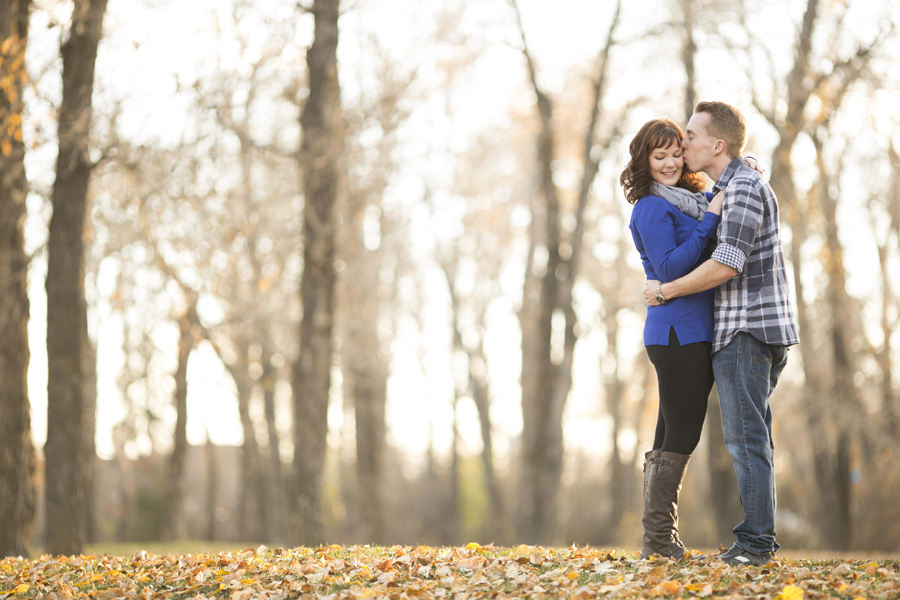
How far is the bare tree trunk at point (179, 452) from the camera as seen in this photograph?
59.0 feet

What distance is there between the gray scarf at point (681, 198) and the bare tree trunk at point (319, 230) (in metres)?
6.98

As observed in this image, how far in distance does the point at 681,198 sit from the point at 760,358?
927mm

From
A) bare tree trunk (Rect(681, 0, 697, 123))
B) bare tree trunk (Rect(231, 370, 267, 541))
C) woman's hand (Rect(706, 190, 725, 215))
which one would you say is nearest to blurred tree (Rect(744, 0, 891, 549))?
bare tree trunk (Rect(681, 0, 697, 123))

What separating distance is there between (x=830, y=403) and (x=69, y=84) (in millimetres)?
12794

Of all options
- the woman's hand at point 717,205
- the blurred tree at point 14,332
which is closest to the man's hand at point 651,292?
the woman's hand at point 717,205

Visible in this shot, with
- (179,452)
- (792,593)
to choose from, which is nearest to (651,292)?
(792,593)

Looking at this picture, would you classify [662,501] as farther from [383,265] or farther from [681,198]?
[383,265]

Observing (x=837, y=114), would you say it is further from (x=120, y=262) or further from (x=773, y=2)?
(x=120, y=262)

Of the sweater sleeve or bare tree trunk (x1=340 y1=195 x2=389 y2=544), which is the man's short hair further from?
bare tree trunk (x1=340 y1=195 x2=389 y2=544)

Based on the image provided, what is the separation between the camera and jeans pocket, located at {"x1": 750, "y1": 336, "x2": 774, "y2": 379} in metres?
4.28

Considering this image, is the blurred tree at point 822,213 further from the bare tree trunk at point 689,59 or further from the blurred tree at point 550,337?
the blurred tree at point 550,337

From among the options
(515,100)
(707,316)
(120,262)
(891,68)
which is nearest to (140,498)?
(120,262)

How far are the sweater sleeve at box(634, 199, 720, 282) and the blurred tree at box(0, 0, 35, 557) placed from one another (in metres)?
6.49

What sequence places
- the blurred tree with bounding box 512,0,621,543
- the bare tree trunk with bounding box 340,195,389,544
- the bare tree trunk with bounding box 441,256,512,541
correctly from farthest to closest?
1. the bare tree trunk with bounding box 441,256,512,541
2. the bare tree trunk with bounding box 340,195,389,544
3. the blurred tree with bounding box 512,0,621,543
